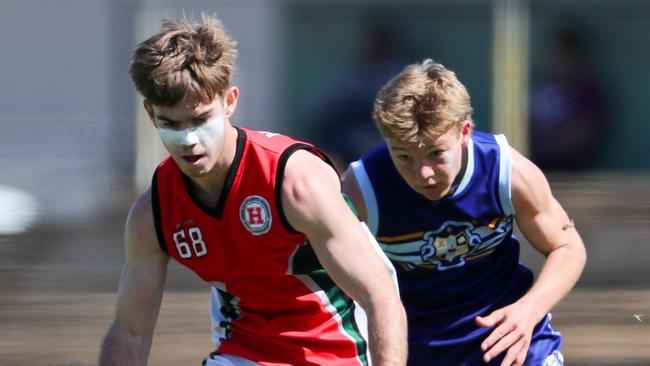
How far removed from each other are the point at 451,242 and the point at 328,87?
699 centimetres

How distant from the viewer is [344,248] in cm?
356

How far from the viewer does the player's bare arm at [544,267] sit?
13.2 ft

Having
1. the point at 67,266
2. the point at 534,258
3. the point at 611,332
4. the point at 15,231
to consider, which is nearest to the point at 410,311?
the point at 611,332

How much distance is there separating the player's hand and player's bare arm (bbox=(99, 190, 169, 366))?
3.06 feet

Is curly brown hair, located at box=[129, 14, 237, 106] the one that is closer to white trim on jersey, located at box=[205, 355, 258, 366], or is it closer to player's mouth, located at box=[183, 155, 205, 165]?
player's mouth, located at box=[183, 155, 205, 165]

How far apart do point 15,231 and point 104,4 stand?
2.05 metres

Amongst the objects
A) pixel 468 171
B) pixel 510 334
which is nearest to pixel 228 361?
pixel 510 334

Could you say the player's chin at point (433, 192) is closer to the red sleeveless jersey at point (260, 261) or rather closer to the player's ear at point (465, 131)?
the player's ear at point (465, 131)

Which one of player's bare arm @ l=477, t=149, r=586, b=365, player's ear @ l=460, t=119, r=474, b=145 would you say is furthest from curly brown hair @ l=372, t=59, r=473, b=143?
player's bare arm @ l=477, t=149, r=586, b=365

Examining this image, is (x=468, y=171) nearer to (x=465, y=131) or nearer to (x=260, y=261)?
(x=465, y=131)

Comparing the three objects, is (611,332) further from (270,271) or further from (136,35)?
(136,35)

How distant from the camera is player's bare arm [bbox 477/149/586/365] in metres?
4.03

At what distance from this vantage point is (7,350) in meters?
7.08

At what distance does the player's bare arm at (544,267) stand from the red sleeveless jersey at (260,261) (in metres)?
0.43
